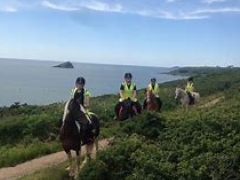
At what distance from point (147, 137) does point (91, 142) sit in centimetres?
210

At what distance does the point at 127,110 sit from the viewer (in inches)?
721

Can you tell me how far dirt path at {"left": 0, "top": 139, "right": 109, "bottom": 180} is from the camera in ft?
52.1

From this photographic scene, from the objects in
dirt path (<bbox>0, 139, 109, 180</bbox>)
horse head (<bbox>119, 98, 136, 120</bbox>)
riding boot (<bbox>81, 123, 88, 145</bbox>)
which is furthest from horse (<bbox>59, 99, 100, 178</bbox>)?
horse head (<bbox>119, 98, 136, 120</bbox>)

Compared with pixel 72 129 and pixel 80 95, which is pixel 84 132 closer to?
pixel 72 129

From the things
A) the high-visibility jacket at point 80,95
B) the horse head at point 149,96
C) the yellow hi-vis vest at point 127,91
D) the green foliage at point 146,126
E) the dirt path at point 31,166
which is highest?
the high-visibility jacket at point 80,95

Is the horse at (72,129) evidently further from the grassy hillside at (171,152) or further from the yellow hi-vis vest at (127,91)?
the yellow hi-vis vest at (127,91)

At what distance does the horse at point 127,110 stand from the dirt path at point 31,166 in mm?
1703

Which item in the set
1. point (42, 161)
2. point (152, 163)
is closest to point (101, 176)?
point (152, 163)

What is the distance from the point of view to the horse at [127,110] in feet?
60.0

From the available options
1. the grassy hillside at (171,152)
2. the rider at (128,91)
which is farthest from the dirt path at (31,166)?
the rider at (128,91)

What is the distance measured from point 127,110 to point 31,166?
386cm

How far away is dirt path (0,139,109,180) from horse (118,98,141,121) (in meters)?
1.70

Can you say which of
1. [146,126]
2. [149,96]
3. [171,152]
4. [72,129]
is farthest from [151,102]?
[171,152]

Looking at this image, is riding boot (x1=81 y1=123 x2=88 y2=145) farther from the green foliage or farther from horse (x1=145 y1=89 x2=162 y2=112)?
horse (x1=145 y1=89 x2=162 y2=112)
